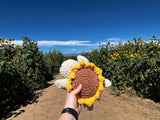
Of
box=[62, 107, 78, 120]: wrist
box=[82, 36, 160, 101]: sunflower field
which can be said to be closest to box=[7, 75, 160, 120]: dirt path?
box=[82, 36, 160, 101]: sunflower field

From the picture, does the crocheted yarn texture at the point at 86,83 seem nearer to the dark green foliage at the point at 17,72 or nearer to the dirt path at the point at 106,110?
the dirt path at the point at 106,110

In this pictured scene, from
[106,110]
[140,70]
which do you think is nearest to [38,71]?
[106,110]

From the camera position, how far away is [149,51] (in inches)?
181

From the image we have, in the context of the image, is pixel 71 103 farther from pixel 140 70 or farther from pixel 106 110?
pixel 140 70

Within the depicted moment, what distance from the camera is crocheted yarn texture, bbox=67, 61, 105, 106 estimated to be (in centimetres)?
120

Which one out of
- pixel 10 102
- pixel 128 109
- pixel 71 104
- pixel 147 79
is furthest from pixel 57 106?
pixel 147 79

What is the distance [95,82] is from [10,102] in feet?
13.9

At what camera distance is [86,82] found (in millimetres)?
1202

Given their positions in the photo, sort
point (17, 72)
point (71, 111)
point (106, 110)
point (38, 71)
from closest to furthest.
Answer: point (71, 111) → point (106, 110) → point (17, 72) → point (38, 71)

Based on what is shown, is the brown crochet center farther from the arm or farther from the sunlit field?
the sunlit field

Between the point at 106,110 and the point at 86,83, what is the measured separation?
2570 mm

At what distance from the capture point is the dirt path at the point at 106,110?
120 inches

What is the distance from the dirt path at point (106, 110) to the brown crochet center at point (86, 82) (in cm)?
210

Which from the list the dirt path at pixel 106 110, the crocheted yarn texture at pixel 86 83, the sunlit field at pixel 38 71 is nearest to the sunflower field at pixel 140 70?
the sunlit field at pixel 38 71
